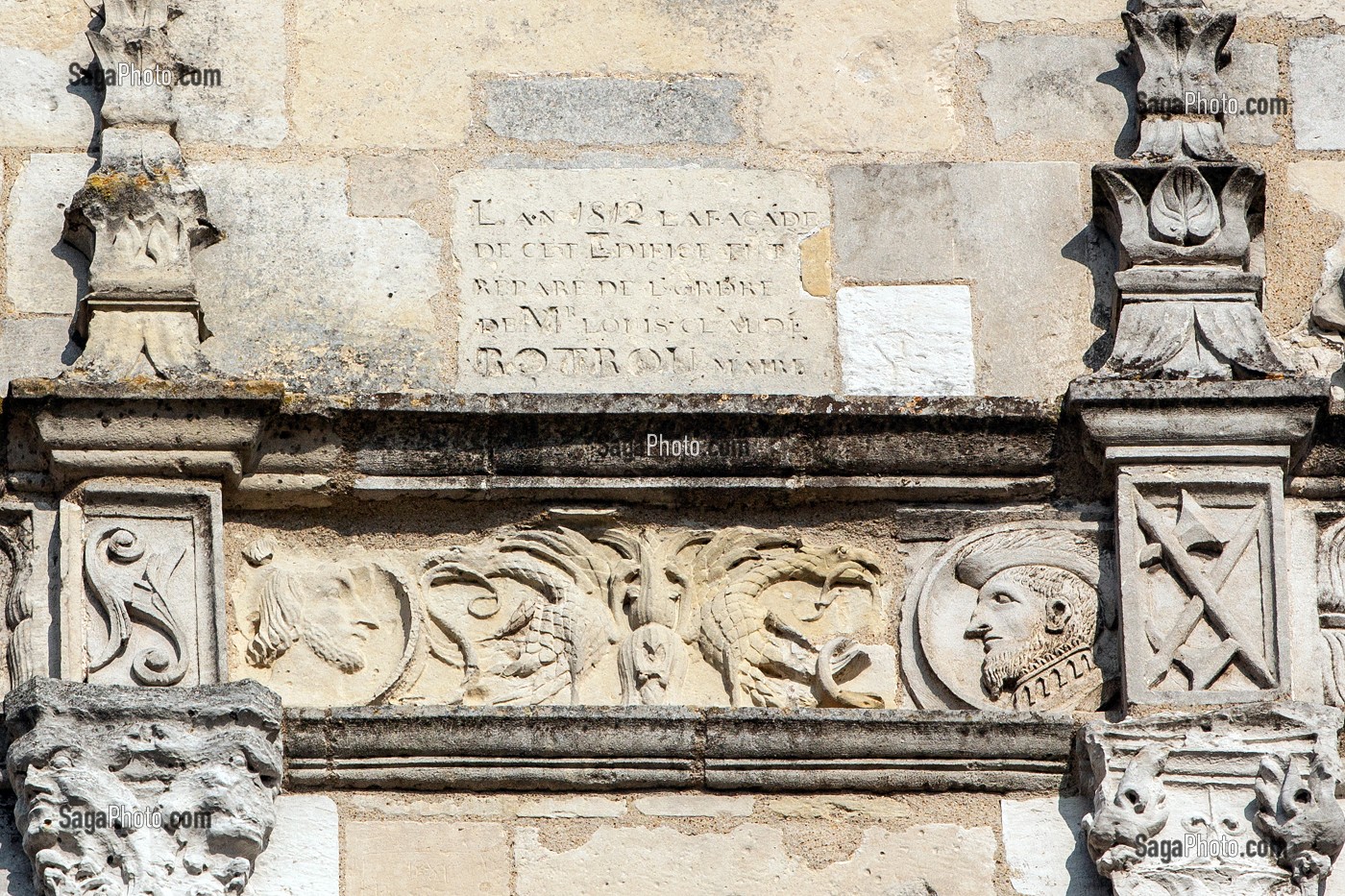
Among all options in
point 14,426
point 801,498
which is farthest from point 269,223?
point 801,498

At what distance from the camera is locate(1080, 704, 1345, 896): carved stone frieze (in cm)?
616

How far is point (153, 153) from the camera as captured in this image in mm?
6914

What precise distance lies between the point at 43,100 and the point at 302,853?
1975 millimetres

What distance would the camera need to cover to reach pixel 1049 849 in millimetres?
6355

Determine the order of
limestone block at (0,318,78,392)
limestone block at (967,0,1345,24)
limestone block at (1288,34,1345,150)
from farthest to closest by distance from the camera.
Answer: limestone block at (967,0,1345,24), limestone block at (1288,34,1345,150), limestone block at (0,318,78,392)

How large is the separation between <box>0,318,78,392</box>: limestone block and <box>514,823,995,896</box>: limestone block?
1.53m

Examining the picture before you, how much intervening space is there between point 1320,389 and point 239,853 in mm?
2526

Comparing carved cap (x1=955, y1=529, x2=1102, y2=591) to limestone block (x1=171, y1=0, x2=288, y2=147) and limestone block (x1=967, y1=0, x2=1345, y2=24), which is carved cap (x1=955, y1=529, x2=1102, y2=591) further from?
limestone block (x1=171, y1=0, x2=288, y2=147)

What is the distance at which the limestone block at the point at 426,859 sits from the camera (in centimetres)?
626

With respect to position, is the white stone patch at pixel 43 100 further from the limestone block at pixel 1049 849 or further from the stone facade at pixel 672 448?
the limestone block at pixel 1049 849

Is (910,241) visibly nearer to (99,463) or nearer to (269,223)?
(269,223)

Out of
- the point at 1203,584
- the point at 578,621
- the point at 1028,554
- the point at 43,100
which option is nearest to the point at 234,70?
the point at 43,100

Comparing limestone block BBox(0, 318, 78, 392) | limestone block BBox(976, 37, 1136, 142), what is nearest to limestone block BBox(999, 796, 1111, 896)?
limestone block BBox(976, 37, 1136, 142)

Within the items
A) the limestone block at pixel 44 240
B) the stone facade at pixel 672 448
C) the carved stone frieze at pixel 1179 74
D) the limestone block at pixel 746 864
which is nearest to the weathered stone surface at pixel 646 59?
the stone facade at pixel 672 448
